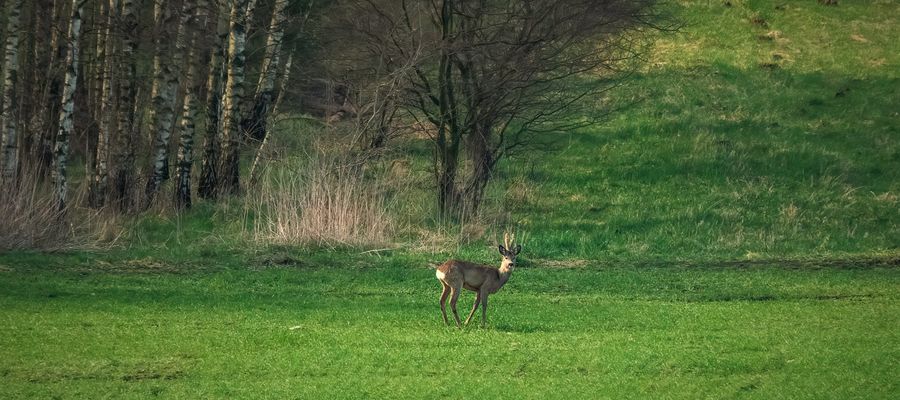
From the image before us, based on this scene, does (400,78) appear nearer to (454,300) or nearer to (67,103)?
(67,103)

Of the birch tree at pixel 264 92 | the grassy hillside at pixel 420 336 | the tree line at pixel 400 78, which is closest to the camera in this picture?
the grassy hillside at pixel 420 336

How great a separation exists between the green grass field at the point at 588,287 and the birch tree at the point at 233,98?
69.1 inches

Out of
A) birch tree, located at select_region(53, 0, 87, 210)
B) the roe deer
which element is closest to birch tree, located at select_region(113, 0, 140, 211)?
birch tree, located at select_region(53, 0, 87, 210)

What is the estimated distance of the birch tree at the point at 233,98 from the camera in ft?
90.3

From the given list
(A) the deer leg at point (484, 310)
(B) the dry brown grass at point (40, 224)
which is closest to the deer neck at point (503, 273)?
(A) the deer leg at point (484, 310)

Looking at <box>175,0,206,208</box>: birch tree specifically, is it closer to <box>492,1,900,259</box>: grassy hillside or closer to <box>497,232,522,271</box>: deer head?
<box>492,1,900,259</box>: grassy hillside

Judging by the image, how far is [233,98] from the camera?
28062 mm

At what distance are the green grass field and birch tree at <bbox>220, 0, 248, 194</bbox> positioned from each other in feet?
5.76

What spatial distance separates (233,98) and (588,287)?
476 inches

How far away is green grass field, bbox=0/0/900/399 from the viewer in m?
11.6

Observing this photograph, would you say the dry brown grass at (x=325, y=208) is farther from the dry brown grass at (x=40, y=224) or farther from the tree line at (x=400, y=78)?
the dry brown grass at (x=40, y=224)

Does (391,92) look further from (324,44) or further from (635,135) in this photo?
(635,135)

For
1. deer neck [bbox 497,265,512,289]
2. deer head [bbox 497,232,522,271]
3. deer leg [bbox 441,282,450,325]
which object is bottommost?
deer leg [bbox 441,282,450,325]

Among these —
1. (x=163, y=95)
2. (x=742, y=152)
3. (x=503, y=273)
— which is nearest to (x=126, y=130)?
(x=163, y=95)
